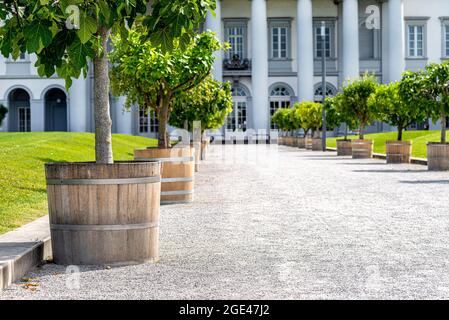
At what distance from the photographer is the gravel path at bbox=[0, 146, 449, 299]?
648 centimetres

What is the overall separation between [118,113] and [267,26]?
1467 cm

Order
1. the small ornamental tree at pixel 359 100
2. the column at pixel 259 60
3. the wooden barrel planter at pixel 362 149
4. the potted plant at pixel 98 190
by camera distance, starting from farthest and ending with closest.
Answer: the column at pixel 259 60
the small ornamental tree at pixel 359 100
the wooden barrel planter at pixel 362 149
the potted plant at pixel 98 190

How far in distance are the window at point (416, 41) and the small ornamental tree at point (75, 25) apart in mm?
65361

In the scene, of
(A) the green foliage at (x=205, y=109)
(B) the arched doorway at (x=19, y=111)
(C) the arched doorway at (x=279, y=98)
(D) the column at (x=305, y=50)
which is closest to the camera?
Answer: (A) the green foliage at (x=205, y=109)

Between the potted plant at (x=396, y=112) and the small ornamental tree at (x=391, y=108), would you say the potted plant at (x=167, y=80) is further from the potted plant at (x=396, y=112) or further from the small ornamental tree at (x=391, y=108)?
the small ornamental tree at (x=391, y=108)

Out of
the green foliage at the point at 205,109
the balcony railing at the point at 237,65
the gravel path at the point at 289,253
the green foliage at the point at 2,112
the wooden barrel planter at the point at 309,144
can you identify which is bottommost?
the gravel path at the point at 289,253

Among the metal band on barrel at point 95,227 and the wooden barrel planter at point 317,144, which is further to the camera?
the wooden barrel planter at point 317,144

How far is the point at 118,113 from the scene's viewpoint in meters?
66.3

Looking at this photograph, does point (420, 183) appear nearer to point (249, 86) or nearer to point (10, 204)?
point (10, 204)

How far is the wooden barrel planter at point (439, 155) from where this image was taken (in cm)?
2358

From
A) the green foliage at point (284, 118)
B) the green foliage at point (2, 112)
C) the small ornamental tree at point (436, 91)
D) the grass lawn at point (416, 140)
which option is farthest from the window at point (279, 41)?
the small ornamental tree at point (436, 91)

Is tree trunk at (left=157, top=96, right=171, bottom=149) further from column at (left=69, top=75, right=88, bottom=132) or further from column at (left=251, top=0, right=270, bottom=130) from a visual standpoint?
column at (left=251, top=0, right=270, bottom=130)

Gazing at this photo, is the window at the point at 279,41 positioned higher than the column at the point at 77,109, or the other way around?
the window at the point at 279,41
